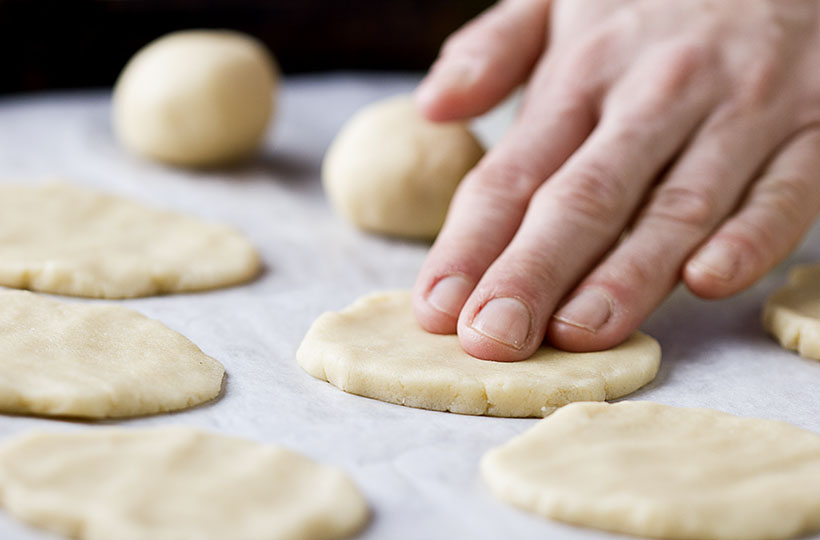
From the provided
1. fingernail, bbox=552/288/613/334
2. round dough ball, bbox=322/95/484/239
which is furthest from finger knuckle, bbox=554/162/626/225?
round dough ball, bbox=322/95/484/239

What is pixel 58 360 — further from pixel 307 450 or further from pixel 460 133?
pixel 460 133

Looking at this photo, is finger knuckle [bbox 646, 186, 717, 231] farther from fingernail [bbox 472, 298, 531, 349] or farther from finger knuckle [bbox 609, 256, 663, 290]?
fingernail [bbox 472, 298, 531, 349]

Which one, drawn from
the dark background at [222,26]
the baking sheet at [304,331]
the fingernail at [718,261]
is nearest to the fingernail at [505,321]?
the baking sheet at [304,331]

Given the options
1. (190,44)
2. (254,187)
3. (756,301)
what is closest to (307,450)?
(756,301)

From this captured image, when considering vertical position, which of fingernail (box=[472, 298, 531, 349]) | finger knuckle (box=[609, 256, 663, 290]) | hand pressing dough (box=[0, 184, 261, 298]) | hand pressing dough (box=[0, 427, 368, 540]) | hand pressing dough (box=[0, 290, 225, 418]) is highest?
finger knuckle (box=[609, 256, 663, 290])

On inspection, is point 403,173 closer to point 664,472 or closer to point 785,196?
point 785,196

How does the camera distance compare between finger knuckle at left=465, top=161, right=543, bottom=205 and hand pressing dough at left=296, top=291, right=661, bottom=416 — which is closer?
hand pressing dough at left=296, top=291, right=661, bottom=416

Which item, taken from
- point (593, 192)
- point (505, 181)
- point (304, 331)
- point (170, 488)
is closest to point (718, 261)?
point (593, 192)

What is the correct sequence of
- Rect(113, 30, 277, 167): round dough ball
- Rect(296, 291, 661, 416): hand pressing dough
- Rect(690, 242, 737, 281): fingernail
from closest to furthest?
Rect(296, 291, 661, 416): hand pressing dough
Rect(690, 242, 737, 281): fingernail
Rect(113, 30, 277, 167): round dough ball
